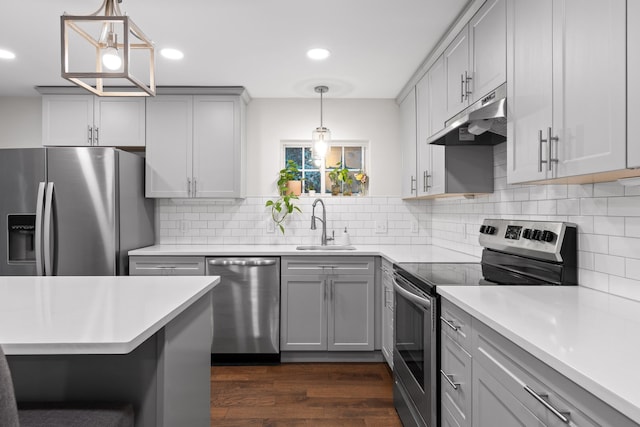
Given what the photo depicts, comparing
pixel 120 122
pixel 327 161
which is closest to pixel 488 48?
pixel 327 161

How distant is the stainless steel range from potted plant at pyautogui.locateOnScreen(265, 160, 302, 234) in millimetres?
1642

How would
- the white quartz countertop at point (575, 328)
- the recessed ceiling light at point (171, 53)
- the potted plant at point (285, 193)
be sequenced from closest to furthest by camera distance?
the white quartz countertop at point (575, 328) < the recessed ceiling light at point (171, 53) < the potted plant at point (285, 193)

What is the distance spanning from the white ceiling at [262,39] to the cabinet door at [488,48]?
0.22m

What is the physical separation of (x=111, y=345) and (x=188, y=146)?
9.41 ft

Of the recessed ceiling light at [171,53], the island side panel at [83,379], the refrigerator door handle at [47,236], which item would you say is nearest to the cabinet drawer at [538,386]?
the island side panel at [83,379]

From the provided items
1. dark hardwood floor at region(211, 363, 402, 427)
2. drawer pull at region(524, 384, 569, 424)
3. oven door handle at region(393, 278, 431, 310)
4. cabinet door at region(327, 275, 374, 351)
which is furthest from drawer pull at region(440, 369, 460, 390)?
cabinet door at region(327, 275, 374, 351)

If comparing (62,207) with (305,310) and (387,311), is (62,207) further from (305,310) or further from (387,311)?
(387,311)

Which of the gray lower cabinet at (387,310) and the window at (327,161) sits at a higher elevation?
the window at (327,161)

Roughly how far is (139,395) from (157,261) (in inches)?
82.3

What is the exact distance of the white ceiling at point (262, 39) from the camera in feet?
7.30

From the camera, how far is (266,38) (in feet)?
8.59

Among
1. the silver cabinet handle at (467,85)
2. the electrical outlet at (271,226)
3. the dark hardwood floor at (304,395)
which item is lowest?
the dark hardwood floor at (304,395)

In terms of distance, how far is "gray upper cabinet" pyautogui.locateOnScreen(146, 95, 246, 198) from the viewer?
11.7 ft

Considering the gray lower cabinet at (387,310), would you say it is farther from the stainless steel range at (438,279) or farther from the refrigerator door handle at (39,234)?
the refrigerator door handle at (39,234)
